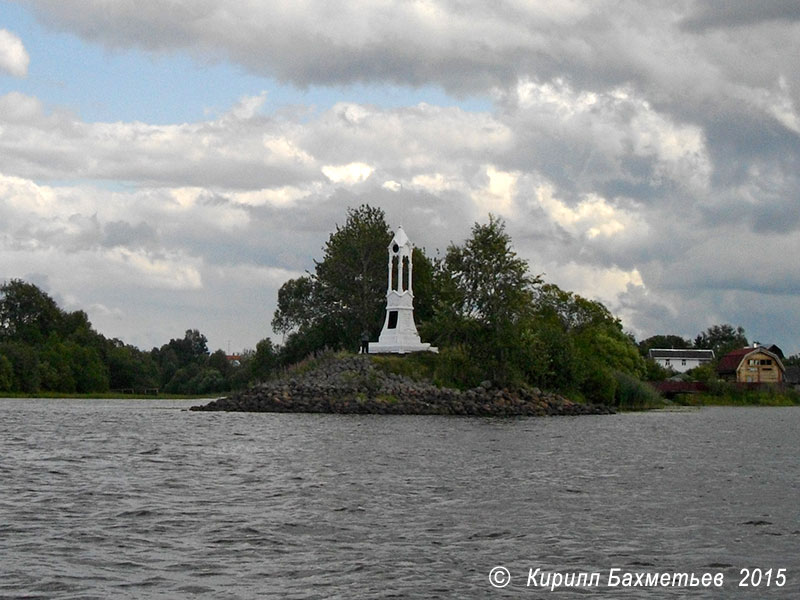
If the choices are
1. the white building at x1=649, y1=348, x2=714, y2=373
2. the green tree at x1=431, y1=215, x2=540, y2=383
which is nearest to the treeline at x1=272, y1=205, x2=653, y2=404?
the green tree at x1=431, y1=215, x2=540, y2=383

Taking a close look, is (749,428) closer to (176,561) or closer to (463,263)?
(463,263)

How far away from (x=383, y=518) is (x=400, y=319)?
5719 cm

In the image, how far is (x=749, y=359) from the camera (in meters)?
140

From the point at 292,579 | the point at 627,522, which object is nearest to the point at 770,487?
the point at 627,522

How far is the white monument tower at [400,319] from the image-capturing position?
3004 inches

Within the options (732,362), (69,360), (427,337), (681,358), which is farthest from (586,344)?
(681,358)

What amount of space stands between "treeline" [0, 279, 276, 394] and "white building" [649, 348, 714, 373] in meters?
70.7

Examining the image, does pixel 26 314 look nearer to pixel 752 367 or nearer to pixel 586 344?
pixel 586 344

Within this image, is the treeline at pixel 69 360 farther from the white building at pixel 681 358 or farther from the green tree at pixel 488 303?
the white building at pixel 681 358

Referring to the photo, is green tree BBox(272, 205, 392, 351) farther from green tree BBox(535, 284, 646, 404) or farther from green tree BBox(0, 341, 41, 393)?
green tree BBox(0, 341, 41, 393)

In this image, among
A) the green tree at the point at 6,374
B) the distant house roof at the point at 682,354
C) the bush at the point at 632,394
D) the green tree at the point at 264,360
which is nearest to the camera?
the bush at the point at 632,394

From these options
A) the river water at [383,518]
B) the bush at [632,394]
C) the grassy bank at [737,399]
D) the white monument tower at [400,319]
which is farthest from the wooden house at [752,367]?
the river water at [383,518]

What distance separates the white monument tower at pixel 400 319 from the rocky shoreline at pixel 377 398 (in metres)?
3.94

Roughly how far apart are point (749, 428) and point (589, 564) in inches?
1740
